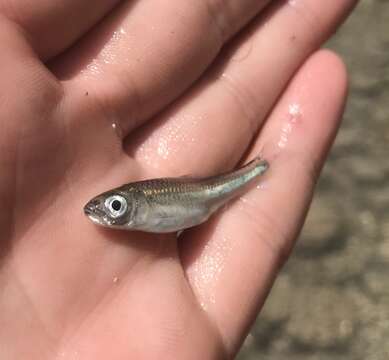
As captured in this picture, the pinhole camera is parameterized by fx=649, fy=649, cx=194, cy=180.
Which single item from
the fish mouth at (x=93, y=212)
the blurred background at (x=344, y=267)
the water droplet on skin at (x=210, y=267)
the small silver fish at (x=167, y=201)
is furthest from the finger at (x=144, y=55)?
the blurred background at (x=344, y=267)

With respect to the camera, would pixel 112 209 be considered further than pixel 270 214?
No

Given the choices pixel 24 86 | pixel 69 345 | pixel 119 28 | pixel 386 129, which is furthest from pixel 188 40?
pixel 386 129

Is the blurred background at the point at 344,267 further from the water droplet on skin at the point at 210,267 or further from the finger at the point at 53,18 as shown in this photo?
the finger at the point at 53,18

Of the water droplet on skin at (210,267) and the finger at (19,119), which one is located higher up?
the finger at (19,119)

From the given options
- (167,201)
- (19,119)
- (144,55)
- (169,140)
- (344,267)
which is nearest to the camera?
(19,119)

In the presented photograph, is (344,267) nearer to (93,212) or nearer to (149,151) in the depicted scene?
(149,151)

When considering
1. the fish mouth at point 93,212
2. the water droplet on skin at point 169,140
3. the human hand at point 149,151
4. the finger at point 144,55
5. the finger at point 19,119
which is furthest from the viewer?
the water droplet on skin at point 169,140

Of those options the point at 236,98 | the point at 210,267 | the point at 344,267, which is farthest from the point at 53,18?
the point at 344,267

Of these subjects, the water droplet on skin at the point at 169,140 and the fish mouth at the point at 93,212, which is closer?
the fish mouth at the point at 93,212

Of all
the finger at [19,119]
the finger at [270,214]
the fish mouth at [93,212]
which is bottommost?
the finger at [270,214]
